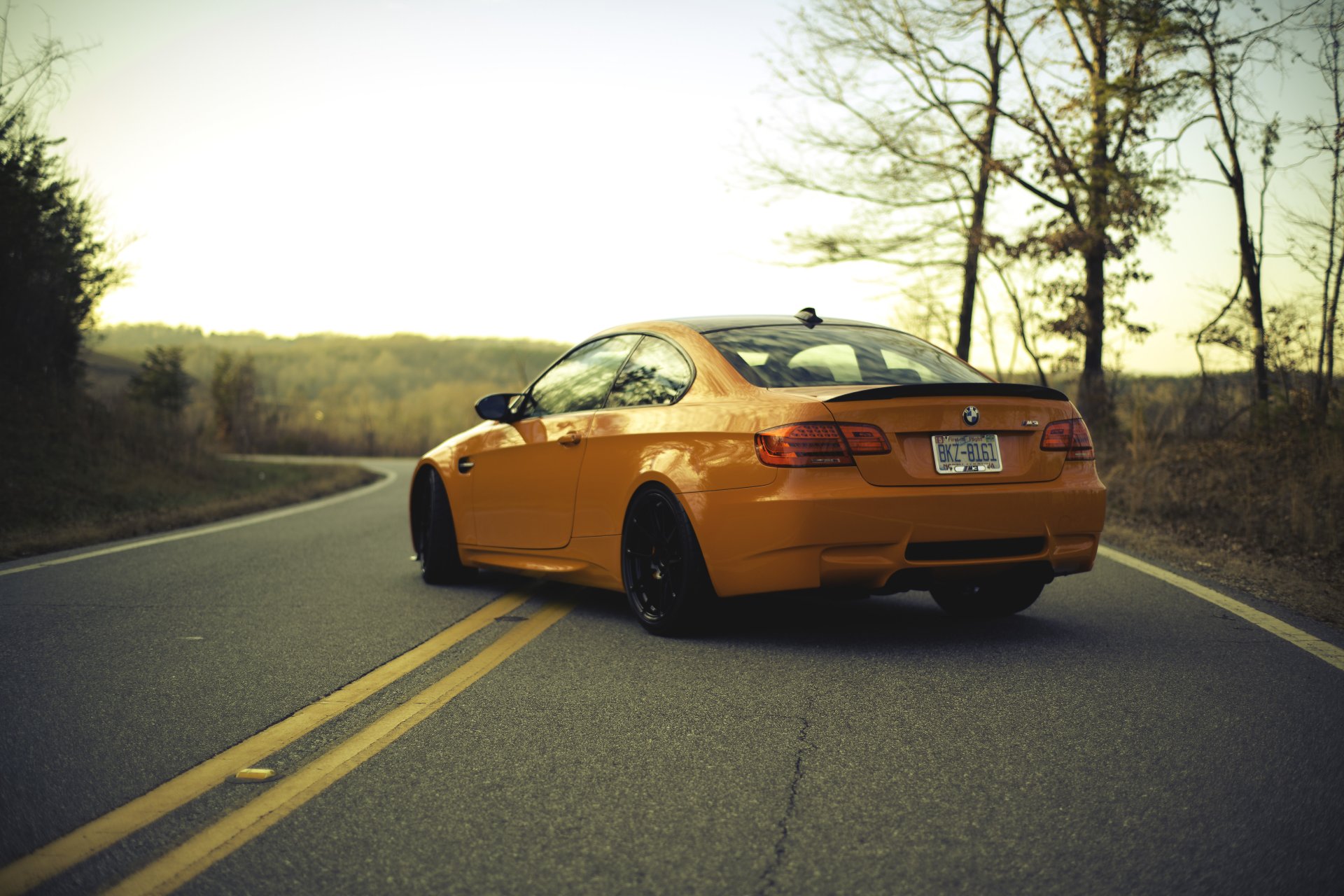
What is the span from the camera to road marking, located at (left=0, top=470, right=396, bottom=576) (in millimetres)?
8469

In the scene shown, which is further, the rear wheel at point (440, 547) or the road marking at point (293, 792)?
the rear wheel at point (440, 547)

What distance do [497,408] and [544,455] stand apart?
602 mm

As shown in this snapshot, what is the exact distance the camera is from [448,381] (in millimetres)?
113875

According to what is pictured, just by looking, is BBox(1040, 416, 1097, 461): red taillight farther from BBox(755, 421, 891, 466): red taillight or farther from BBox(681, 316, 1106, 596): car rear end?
BBox(755, 421, 891, 466): red taillight

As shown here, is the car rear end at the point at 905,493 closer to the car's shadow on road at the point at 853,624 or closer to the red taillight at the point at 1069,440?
the red taillight at the point at 1069,440

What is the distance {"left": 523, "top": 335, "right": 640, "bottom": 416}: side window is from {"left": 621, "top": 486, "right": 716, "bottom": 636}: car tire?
2.82 feet

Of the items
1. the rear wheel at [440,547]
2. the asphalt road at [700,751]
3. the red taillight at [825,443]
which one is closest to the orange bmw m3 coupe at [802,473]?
the red taillight at [825,443]

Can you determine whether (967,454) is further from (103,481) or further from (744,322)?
(103,481)

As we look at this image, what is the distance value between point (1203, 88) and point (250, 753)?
→ 17319mm

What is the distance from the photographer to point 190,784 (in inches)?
132

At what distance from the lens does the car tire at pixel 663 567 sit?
17.2 ft

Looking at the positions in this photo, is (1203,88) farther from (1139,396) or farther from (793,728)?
(793,728)

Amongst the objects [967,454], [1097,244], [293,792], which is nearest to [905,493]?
[967,454]

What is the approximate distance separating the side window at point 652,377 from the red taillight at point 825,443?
85 centimetres
